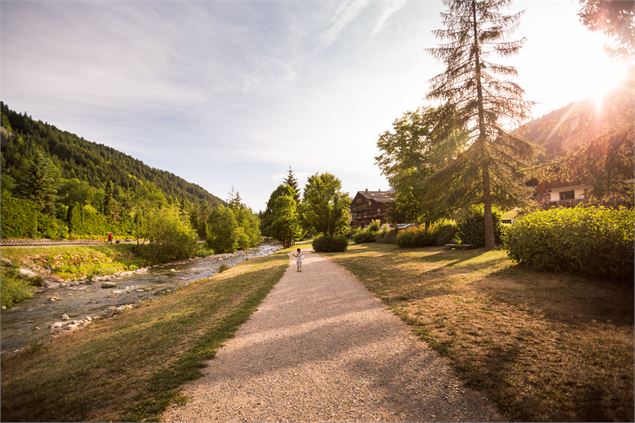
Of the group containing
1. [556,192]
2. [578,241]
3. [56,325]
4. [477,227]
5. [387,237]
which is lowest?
[56,325]

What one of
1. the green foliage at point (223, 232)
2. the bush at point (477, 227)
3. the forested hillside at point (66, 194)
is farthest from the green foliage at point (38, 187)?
the bush at point (477, 227)

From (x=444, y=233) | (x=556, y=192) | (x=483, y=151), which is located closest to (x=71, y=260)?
(x=444, y=233)

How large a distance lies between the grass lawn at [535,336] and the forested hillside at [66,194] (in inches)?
320

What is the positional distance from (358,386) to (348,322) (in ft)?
9.08

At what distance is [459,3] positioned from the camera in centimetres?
1652

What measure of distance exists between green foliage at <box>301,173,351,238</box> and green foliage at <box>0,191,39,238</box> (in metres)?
29.6

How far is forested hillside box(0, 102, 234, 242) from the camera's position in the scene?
31547 millimetres

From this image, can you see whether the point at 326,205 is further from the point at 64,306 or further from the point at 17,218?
the point at 17,218

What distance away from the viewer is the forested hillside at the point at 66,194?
31547mm

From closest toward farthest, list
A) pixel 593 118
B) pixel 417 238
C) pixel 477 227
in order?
pixel 593 118 → pixel 477 227 → pixel 417 238

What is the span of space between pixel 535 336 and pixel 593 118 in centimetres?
498

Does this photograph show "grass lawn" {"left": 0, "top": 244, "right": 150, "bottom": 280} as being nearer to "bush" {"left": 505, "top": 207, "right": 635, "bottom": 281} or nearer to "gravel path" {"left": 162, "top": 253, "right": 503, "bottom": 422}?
"gravel path" {"left": 162, "top": 253, "right": 503, "bottom": 422}

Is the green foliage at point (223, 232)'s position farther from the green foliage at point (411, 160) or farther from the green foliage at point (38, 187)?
the green foliage at point (38, 187)

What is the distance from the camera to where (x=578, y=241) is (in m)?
8.61
